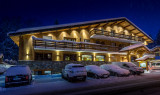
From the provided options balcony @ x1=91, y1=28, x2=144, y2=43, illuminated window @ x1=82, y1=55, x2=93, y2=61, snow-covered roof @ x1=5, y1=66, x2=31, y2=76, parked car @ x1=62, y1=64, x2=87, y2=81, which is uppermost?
balcony @ x1=91, y1=28, x2=144, y2=43

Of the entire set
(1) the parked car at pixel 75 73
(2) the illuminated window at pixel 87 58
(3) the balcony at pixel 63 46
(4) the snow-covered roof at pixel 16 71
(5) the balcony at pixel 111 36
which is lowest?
(1) the parked car at pixel 75 73

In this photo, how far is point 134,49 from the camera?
21500mm

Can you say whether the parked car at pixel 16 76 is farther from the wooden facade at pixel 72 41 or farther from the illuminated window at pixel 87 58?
the illuminated window at pixel 87 58

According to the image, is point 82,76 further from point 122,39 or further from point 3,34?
point 3,34

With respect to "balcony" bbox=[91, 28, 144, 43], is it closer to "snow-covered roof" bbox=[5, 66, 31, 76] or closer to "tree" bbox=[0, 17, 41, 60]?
"snow-covered roof" bbox=[5, 66, 31, 76]

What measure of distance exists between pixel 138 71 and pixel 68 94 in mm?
13771

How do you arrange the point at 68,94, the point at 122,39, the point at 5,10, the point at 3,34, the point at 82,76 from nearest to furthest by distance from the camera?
1. the point at 68,94
2. the point at 82,76
3. the point at 122,39
4. the point at 3,34
5. the point at 5,10

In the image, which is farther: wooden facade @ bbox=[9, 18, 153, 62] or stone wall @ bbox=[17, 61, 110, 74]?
wooden facade @ bbox=[9, 18, 153, 62]

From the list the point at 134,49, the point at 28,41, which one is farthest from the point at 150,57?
the point at 28,41

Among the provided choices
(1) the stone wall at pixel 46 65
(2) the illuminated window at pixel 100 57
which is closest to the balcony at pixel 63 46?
(2) the illuminated window at pixel 100 57

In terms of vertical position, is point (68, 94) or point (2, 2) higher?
point (2, 2)

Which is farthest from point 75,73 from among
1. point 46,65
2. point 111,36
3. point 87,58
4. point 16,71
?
point 111,36

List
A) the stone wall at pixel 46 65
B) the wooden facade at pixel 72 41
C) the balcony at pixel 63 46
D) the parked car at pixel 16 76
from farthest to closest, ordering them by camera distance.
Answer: the wooden facade at pixel 72 41 < the balcony at pixel 63 46 < the stone wall at pixel 46 65 < the parked car at pixel 16 76

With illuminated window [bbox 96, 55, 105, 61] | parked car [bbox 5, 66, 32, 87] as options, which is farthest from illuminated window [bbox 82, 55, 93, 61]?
parked car [bbox 5, 66, 32, 87]
